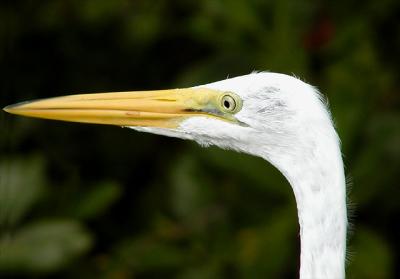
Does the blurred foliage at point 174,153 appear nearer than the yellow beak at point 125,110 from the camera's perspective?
No

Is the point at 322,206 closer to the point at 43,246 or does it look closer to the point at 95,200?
the point at 43,246

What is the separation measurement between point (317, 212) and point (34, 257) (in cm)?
173

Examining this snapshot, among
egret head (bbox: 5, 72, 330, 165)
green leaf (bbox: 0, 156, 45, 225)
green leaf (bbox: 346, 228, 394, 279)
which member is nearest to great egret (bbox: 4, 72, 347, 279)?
egret head (bbox: 5, 72, 330, 165)

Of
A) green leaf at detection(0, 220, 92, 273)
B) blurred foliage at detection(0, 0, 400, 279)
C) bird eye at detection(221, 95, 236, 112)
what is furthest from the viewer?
blurred foliage at detection(0, 0, 400, 279)

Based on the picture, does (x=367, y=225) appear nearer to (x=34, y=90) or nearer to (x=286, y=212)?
(x=286, y=212)

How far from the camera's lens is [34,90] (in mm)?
4777

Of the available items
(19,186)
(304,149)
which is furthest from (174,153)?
(304,149)

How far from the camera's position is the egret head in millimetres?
2357

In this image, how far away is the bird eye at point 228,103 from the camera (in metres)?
2.44

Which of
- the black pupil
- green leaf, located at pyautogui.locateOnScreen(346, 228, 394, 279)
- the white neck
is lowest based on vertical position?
the white neck

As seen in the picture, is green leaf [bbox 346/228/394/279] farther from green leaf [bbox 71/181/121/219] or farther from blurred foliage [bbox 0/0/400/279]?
green leaf [bbox 71/181/121/219]

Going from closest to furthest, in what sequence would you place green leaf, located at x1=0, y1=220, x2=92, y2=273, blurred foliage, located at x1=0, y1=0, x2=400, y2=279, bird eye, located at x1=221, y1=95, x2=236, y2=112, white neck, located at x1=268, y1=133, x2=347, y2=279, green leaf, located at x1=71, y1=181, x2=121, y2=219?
white neck, located at x1=268, y1=133, x2=347, y2=279
bird eye, located at x1=221, y1=95, x2=236, y2=112
green leaf, located at x1=0, y1=220, x2=92, y2=273
blurred foliage, located at x1=0, y1=0, x2=400, y2=279
green leaf, located at x1=71, y1=181, x2=121, y2=219

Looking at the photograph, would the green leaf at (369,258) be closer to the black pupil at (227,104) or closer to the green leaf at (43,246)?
the green leaf at (43,246)

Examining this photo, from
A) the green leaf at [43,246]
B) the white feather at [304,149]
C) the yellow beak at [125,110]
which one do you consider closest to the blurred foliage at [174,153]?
the green leaf at [43,246]
